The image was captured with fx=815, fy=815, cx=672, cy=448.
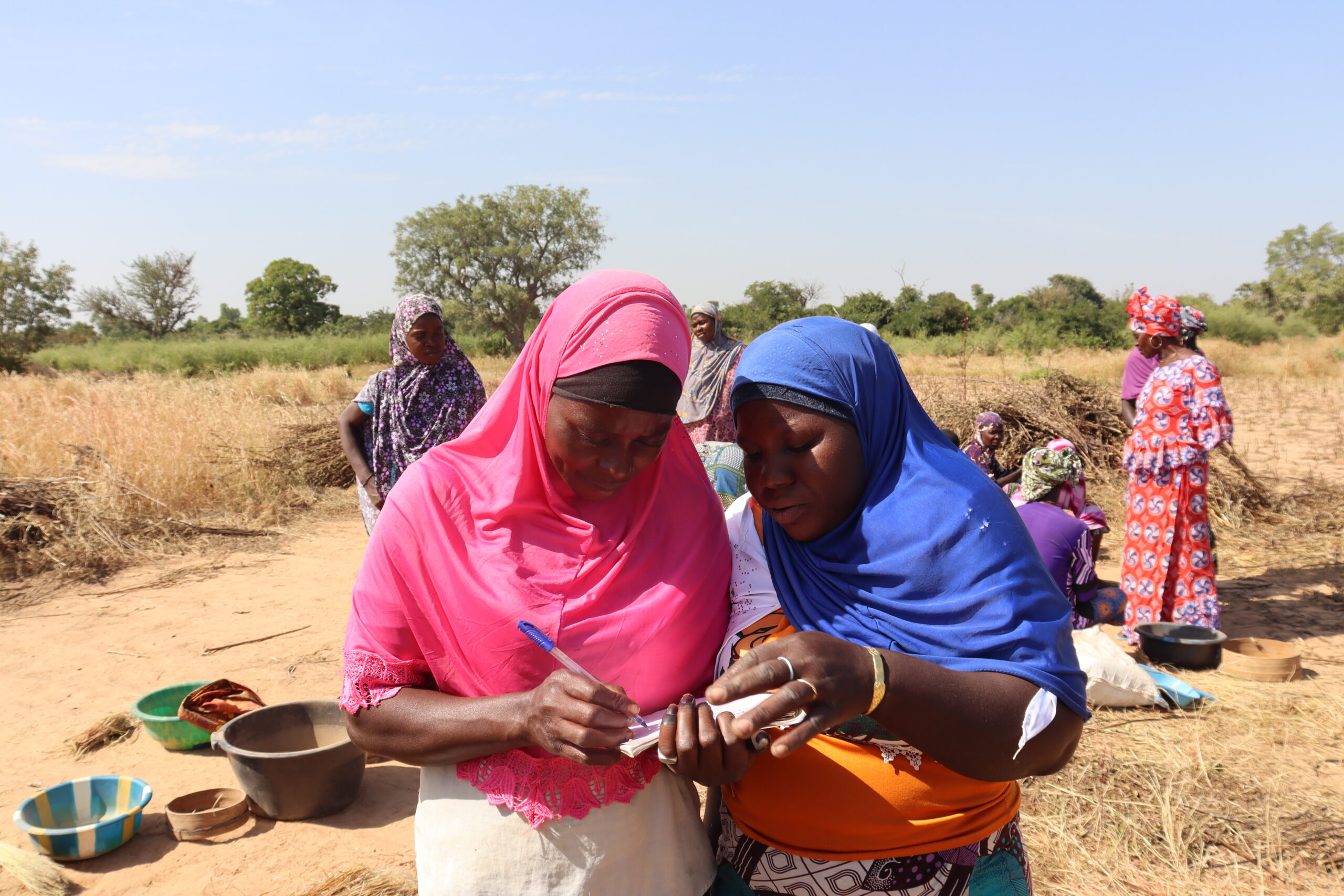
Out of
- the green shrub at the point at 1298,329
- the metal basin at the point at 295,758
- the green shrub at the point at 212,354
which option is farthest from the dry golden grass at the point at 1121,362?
the green shrub at the point at 212,354

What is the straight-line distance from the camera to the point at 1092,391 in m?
10.3

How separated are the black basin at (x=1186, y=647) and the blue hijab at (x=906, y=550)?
4661 mm

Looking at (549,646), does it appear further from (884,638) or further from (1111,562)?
(1111,562)

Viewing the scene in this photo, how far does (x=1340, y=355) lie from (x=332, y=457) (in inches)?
1142

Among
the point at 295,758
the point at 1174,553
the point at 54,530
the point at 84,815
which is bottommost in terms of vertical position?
the point at 84,815

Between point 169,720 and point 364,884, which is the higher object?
point 169,720

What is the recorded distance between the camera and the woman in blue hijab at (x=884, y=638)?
1365 mm

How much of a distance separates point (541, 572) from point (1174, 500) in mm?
5769

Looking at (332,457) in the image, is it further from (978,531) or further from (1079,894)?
(978,531)

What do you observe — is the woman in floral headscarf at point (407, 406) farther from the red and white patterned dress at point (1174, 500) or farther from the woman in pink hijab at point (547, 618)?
the red and white patterned dress at point (1174, 500)

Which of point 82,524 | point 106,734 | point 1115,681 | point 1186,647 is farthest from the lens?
point 82,524

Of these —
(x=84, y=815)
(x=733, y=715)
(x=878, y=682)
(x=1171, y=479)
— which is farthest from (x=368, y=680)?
(x=1171, y=479)

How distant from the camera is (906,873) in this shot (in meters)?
1.50

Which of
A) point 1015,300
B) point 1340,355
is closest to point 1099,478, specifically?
point 1340,355
